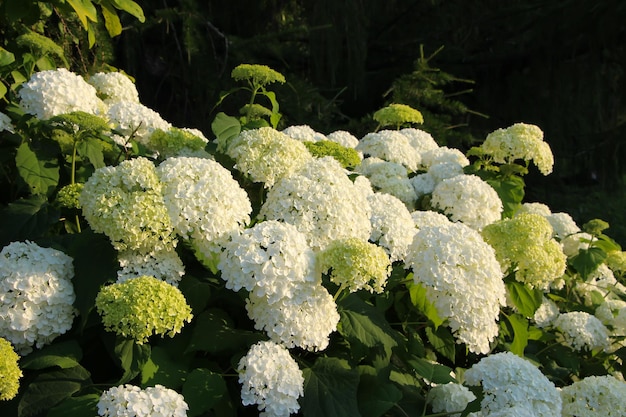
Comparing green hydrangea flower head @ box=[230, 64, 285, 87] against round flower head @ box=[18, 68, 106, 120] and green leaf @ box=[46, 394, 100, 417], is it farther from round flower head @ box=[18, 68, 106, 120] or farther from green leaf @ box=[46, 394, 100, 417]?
green leaf @ box=[46, 394, 100, 417]

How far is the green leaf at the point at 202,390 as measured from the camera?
1.57 m

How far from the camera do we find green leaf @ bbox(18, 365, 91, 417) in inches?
60.9

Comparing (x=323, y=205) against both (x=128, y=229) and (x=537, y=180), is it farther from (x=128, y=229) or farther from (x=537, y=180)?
(x=537, y=180)

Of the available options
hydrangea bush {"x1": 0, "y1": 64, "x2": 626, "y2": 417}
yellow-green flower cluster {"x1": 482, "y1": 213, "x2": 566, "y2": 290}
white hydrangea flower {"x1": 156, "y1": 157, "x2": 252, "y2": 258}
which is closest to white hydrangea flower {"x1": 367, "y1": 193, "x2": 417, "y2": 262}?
hydrangea bush {"x1": 0, "y1": 64, "x2": 626, "y2": 417}

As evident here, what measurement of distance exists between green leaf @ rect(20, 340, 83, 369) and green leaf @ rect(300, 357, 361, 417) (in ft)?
1.95

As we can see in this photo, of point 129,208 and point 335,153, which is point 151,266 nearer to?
point 129,208

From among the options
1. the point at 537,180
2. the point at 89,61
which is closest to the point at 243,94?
the point at 89,61

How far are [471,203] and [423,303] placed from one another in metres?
0.76

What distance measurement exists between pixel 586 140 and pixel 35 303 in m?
6.50

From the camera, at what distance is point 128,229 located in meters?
1.69

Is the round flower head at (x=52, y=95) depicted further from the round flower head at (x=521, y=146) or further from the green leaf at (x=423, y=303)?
the round flower head at (x=521, y=146)

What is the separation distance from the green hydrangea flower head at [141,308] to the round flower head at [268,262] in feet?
0.64

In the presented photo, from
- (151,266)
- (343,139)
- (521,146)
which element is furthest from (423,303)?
(343,139)

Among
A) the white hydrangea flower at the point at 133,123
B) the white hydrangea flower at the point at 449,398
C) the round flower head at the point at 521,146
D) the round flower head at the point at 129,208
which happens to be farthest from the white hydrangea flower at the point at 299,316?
the round flower head at the point at 521,146
